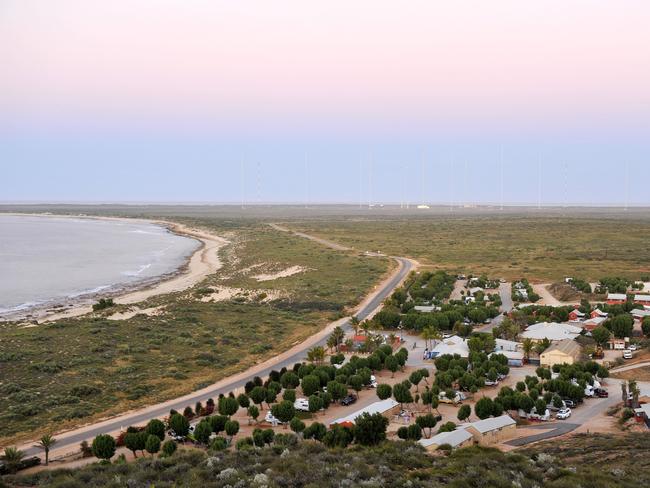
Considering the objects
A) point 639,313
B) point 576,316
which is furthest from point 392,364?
point 639,313

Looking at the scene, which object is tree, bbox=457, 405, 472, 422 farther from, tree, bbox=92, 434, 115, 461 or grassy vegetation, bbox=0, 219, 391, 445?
tree, bbox=92, 434, 115, 461

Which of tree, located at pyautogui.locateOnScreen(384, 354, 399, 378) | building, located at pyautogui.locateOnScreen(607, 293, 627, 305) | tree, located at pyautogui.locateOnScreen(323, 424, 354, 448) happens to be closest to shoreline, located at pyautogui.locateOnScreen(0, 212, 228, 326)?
tree, located at pyautogui.locateOnScreen(384, 354, 399, 378)

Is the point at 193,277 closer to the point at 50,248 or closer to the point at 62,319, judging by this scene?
the point at 62,319

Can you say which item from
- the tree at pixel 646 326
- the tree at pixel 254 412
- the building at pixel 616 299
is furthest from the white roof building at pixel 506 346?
the building at pixel 616 299

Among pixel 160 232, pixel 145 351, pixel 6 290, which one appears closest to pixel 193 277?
pixel 6 290

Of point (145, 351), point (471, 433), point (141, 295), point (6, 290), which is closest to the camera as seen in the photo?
point (471, 433)

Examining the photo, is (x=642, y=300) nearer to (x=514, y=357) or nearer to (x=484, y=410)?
(x=514, y=357)

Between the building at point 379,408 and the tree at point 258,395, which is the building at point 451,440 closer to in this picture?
the building at point 379,408

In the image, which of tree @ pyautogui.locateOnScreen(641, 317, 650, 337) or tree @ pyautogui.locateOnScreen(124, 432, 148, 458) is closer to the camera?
tree @ pyautogui.locateOnScreen(124, 432, 148, 458)
